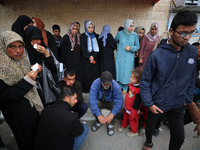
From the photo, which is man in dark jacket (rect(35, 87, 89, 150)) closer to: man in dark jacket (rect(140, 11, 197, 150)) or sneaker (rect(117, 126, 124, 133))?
man in dark jacket (rect(140, 11, 197, 150))

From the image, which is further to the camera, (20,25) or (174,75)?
(20,25)

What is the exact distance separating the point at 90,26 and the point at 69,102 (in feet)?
6.90

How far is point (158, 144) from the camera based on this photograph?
198 centimetres

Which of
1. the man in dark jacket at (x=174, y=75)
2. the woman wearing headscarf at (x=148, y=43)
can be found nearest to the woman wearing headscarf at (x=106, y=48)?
the woman wearing headscarf at (x=148, y=43)

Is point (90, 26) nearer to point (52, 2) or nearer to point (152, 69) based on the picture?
point (152, 69)

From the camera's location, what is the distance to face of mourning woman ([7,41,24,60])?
1.24 metres

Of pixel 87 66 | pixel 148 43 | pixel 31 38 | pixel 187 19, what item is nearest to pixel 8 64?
pixel 31 38

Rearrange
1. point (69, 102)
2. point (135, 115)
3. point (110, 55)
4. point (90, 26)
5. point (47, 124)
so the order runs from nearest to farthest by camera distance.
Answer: point (47, 124)
point (69, 102)
point (135, 115)
point (90, 26)
point (110, 55)

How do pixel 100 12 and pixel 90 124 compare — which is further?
pixel 100 12

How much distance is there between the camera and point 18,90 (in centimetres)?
121

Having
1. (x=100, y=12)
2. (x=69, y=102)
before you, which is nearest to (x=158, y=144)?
(x=69, y=102)

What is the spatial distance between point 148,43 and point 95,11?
2.92m

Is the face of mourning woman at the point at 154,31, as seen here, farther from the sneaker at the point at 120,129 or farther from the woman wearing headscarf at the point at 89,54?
the sneaker at the point at 120,129

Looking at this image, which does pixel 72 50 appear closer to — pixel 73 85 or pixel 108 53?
pixel 108 53
